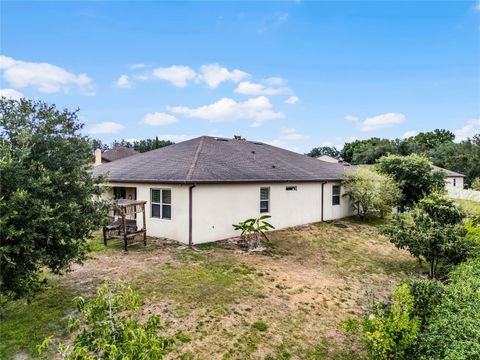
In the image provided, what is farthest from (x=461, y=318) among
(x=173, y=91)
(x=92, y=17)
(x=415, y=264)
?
(x=173, y=91)

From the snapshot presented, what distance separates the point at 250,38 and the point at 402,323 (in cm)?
1917

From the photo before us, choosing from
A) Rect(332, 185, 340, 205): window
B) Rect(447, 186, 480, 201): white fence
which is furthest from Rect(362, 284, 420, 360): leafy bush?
Rect(447, 186, 480, 201): white fence

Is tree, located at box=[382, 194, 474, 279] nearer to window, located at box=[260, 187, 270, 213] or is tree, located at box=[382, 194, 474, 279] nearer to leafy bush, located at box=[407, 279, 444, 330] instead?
leafy bush, located at box=[407, 279, 444, 330]

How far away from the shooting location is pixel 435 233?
867 centimetres

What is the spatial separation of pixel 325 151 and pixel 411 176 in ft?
256

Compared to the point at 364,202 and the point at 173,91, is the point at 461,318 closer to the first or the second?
the point at 364,202

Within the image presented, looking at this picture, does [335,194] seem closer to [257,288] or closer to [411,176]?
[411,176]

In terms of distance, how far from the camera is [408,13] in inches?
644

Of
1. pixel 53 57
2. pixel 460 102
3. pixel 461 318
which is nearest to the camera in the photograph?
pixel 461 318

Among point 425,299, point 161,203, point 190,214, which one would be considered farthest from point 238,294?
point 161,203

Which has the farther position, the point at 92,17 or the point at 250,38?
the point at 250,38

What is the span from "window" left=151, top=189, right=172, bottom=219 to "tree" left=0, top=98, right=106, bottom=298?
5509 millimetres

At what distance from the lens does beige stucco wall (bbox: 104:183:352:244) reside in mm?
11805

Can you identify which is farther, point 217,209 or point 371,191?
point 371,191
